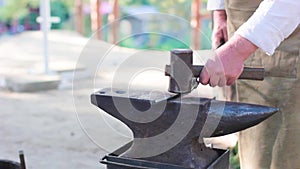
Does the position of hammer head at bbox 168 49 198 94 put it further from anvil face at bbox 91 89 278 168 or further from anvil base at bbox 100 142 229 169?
anvil base at bbox 100 142 229 169

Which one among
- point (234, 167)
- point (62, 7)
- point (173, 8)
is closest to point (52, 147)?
point (234, 167)

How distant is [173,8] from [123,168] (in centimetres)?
643

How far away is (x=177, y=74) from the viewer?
1146 millimetres

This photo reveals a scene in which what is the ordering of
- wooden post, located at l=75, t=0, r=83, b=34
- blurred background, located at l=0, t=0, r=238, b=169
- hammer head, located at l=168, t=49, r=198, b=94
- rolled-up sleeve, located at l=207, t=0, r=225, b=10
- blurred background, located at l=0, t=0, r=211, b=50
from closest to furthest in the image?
hammer head, located at l=168, t=49, r=198, b=94, blurred background, located at l=0, t=0, r=238, b=169, rolled-up sleeve, located at l=207, t=0, r=225, b=10, blurred background, located at l=0, t=0, r=211, b=50, wooden post, located at l=75, t=0, r=83, b=34

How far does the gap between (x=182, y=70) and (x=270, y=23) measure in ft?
0.93

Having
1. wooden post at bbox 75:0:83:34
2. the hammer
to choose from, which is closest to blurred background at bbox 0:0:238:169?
wooden post at bbox 75:0:83:34

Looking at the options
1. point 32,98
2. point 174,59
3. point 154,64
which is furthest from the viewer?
point 32,98

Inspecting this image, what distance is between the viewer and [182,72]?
3.75ft

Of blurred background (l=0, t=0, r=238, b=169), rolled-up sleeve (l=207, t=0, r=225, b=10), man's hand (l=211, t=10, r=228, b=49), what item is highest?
rolled-up sleeve (l=207, t=0, r=225, b=10)

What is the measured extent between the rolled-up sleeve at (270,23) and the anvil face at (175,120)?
178mm

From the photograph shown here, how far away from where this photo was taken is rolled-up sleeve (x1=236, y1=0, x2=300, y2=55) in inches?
49.8

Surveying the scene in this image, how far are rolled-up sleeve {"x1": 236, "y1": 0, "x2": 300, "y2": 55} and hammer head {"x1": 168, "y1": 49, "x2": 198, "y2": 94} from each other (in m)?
0.20

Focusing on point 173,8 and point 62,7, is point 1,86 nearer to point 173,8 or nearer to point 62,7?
point 173,8

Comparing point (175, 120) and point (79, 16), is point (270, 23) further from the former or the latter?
point (79, 16)
